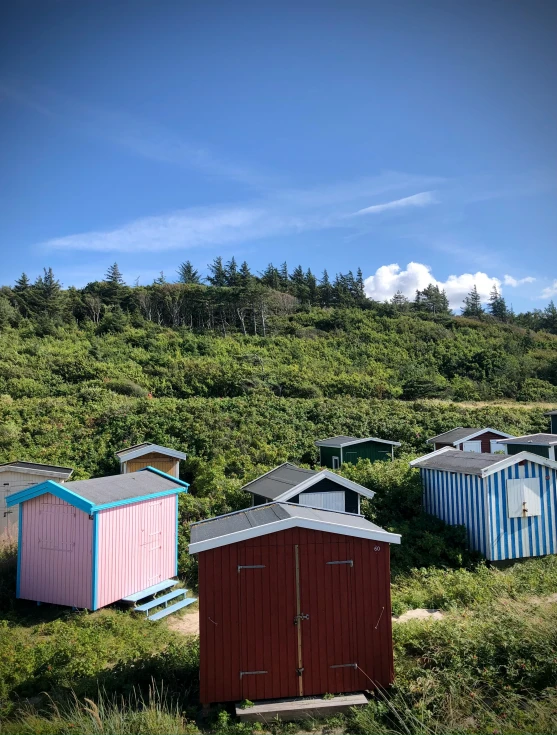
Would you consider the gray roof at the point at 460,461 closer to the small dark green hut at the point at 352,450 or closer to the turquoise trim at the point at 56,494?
the small dark green hut at the point at 352,450

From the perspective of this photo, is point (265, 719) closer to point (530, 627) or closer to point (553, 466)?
point (530, 627)

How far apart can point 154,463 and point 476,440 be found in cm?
1360

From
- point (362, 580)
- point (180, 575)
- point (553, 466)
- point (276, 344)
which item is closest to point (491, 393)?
point (276, 344)

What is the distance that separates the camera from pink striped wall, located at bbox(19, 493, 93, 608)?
9.55 meters

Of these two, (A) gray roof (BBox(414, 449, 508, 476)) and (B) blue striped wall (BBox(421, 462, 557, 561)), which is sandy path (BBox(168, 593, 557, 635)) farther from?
(A) gray roof (BBox(414, 449, 508, 476))

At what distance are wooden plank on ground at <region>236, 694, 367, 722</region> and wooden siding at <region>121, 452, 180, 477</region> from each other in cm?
1325

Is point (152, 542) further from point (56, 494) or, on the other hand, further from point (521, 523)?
point (521, 523)

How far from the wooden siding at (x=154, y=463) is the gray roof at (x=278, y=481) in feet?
16.4

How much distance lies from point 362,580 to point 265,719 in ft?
6.39

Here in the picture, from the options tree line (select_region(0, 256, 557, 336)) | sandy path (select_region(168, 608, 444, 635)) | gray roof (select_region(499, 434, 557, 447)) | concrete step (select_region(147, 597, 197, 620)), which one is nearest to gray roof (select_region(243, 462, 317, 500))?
concrete step (select_region(147, 597, 197, 620))

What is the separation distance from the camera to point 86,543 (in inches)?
376

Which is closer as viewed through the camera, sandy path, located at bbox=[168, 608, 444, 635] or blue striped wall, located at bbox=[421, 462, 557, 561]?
sandy path, located at bbox=[168, 608, 444, 635]

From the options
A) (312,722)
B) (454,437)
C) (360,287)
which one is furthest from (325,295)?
(312,722)

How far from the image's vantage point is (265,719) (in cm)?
555
